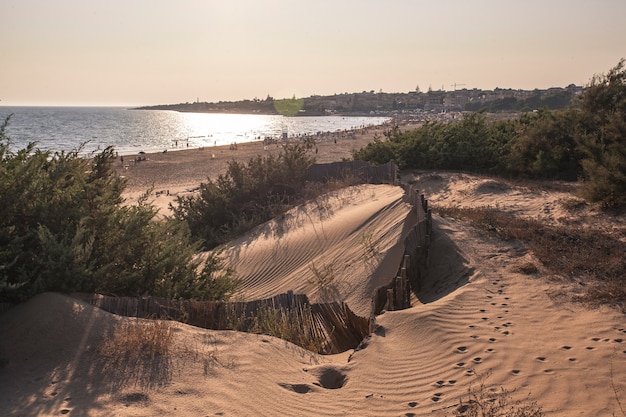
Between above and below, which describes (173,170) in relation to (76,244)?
below

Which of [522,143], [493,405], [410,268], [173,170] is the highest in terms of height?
[522,143]

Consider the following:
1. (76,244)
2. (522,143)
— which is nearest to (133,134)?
(522,143)

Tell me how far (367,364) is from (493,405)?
4.77 ft

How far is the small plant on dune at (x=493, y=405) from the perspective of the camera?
443 centimetres

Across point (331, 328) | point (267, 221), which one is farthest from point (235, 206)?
point (331, 328)

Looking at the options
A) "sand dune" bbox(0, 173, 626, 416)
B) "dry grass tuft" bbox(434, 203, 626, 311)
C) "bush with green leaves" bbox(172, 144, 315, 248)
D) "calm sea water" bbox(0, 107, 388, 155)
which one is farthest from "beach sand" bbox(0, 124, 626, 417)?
"calm sea water" bbox(0, 107, 388, 155)

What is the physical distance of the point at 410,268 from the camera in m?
8.21

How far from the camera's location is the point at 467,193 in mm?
15578

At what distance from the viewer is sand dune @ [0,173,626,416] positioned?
15.1 ft

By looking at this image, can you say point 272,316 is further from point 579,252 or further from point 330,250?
point 579,252

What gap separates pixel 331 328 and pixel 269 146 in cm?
4945

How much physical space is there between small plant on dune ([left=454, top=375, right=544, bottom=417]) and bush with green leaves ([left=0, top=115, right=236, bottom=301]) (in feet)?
13.8

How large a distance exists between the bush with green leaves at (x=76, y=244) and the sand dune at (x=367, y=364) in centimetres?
44

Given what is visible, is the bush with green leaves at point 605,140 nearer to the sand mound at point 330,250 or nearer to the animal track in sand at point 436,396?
the sand mound at point 330,250
